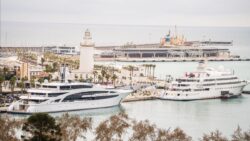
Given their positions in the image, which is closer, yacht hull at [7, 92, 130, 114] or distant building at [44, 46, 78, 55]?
yacht hull at [7, 92, 130, 114]

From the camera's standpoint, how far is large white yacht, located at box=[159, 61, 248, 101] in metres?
16.1

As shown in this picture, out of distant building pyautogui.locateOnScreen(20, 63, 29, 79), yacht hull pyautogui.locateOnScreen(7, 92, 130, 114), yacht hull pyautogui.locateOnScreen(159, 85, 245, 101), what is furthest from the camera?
distant building pyautogui.locateOnScreen(20, 63, 29, 79)

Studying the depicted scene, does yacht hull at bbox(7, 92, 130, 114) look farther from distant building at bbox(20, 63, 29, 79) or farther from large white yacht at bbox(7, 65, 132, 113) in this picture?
distant building at bbox(20, 63, 29, 79)

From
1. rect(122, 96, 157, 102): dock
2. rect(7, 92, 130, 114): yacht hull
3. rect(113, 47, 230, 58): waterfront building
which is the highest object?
rect(113, 47, 230, 58): waterfront building

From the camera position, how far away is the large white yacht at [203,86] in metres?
16.1

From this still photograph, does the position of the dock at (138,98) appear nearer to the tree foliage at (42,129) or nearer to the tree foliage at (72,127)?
the tree foliage at (72,127)

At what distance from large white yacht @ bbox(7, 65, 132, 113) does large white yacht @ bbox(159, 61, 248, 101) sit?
6.19 ft

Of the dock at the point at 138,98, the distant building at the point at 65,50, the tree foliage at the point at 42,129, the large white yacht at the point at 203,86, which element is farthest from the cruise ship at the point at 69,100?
the distant building at the point at 65,50

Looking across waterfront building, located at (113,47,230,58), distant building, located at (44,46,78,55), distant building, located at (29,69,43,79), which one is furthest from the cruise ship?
waterfront building, located at (113,47,230,58)

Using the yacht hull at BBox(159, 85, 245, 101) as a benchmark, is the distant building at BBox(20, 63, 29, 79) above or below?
above

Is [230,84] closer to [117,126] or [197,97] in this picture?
[197,97]

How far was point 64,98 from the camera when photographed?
13.7m

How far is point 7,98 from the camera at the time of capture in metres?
14.4

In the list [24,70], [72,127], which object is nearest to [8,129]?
[72,127]
